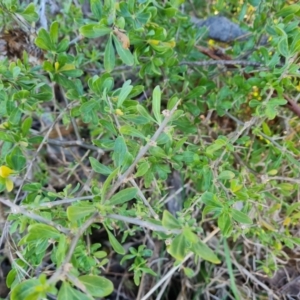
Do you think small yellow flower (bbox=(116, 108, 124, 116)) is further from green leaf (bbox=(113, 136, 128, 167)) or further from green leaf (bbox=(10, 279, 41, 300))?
green leaf (bbox=(10, 279, 41, 300))

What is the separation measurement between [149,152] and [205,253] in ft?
1.05

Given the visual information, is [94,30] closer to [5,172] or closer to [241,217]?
[5,172]

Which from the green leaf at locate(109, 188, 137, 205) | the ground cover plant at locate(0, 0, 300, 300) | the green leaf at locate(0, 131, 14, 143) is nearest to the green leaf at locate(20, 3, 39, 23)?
the ground cover plant at locate(0, 0, 300, 300)

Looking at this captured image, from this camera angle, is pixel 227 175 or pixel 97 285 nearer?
pixel 97 285

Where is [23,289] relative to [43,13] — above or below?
below

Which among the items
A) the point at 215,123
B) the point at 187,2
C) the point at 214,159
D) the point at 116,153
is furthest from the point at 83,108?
the point at 187,2

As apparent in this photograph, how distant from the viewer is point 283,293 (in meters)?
1.23

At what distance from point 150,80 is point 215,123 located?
0.82ft

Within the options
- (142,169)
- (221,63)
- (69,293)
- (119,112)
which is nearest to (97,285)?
(69,293)

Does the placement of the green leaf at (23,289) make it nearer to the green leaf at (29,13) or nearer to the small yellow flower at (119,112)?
the small yellow flower at (119,112)

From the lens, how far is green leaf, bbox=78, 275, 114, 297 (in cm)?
58

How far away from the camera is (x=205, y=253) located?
0.56 metres

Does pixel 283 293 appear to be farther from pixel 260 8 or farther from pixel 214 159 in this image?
pixel 260 8

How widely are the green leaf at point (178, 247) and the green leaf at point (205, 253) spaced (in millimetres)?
16
